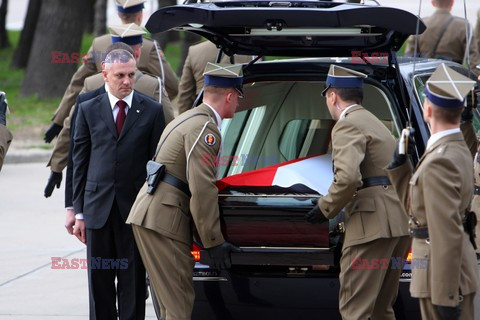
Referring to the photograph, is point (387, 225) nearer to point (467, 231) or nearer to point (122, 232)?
point (467, 231)

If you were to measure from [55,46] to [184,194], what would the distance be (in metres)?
14.7

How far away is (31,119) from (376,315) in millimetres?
12711

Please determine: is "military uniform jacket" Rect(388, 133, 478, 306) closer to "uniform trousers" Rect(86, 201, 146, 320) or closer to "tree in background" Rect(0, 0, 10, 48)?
"uniform trousers" Rect(86, 201, 146, 320)

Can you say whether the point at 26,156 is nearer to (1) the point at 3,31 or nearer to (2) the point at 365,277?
(2) the point at 365,277

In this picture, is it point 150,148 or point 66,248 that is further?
point 66,248

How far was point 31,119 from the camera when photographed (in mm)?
17391

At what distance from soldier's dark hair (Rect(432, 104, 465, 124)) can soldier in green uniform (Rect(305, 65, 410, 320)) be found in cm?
70

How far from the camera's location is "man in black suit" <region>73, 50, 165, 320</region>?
600 cm

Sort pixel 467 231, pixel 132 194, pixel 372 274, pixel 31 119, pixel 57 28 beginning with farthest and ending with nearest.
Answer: pixel 57 28 → pixel 31 119 → pixel 132 194 → pixel 372 274 → pixel 467 231

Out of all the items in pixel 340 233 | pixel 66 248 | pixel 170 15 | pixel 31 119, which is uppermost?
pixel 170 15

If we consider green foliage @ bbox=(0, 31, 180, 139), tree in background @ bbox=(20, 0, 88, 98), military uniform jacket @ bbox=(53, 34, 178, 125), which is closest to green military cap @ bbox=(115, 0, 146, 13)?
military uniform jacket @ bbox=(53, 34, 178, 125)

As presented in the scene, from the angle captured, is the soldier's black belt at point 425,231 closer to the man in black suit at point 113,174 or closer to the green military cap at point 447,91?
the green military cap at point 447,91

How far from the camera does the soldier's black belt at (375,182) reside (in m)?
5.38

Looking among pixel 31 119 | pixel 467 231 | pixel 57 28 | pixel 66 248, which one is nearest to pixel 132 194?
pixel 467 231
